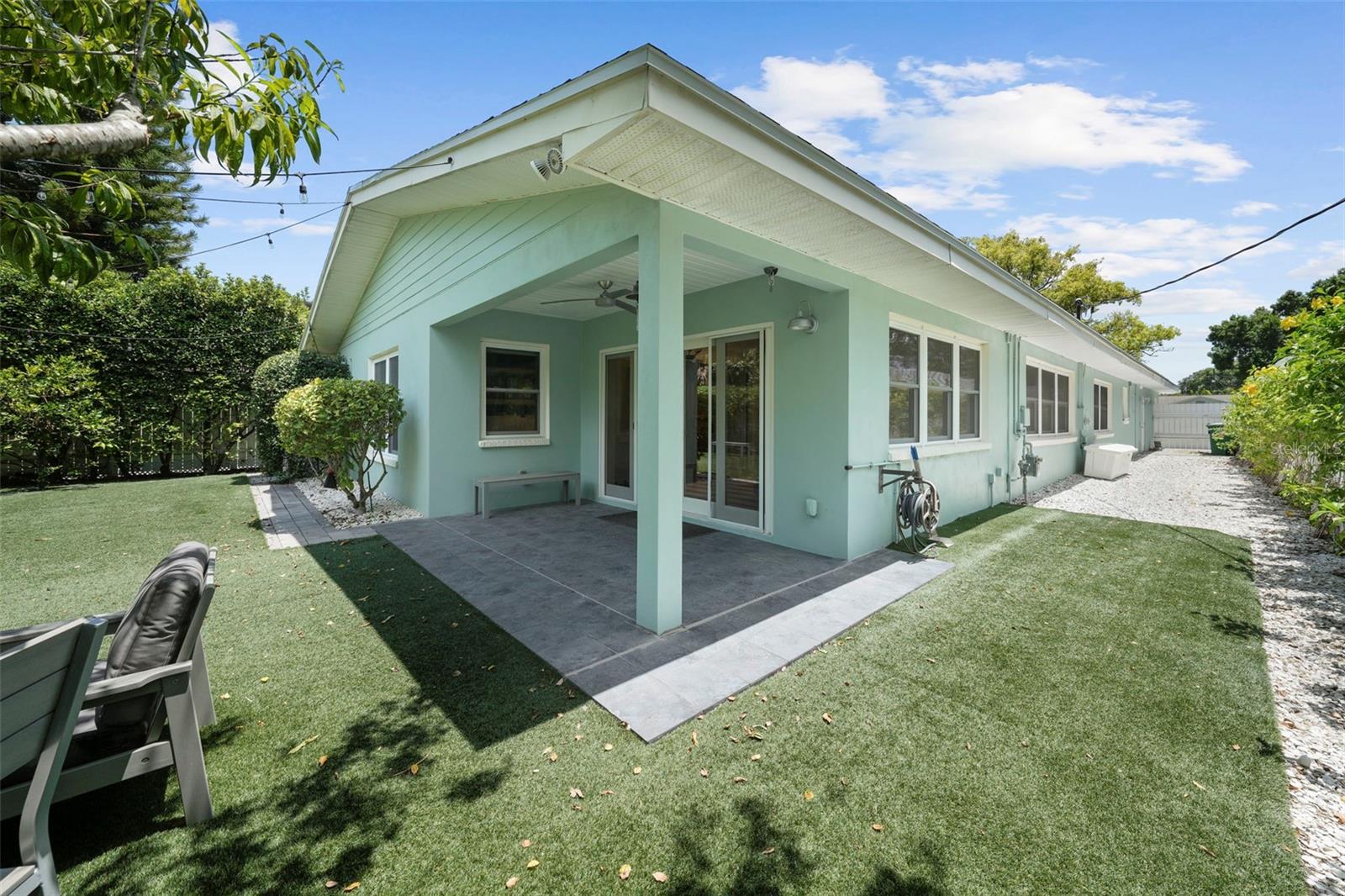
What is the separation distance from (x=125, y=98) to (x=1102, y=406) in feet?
66.0

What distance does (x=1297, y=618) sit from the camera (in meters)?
4.11

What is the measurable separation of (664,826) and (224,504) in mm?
9579

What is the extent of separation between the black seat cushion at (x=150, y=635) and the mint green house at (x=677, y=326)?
7.61 ft

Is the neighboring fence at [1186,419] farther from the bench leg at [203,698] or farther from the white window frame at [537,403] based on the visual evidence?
the bench leg at [203,698]

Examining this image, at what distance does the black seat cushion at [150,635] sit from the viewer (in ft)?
6.32

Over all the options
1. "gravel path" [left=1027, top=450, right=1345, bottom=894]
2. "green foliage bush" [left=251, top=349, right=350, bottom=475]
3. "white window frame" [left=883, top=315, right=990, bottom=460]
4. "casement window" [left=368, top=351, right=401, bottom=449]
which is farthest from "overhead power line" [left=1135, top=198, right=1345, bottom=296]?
"green foliage bush" [left=251, top=349, right=350, bottom=475]

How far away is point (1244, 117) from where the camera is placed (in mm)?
6781

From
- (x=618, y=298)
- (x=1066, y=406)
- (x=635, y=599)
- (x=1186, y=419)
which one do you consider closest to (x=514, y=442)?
(x=618, y=298)

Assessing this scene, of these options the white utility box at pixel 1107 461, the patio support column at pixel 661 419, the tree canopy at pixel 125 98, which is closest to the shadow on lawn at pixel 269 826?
the patio support column at pixel 661 419

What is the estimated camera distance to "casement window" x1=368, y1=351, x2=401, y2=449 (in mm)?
9008

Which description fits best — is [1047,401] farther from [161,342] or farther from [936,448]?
[161,342]

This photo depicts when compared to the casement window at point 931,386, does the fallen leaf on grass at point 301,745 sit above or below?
below

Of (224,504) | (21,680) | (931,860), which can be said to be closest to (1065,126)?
(931,860)

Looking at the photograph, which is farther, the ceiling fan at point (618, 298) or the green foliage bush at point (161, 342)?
the green foliage bush at point (161, 342)
